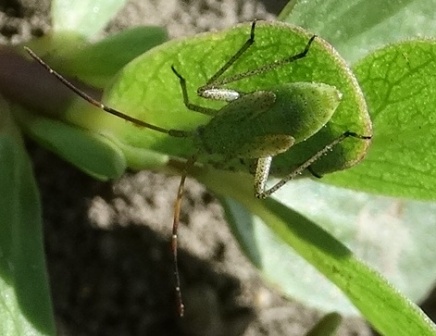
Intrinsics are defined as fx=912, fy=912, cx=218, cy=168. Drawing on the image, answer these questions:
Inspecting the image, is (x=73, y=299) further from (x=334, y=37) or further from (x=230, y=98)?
(x=334, y=37)

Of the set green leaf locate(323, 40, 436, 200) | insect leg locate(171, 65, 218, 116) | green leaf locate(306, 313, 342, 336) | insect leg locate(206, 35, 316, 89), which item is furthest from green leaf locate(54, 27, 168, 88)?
green leaf locate(306, 313, 342, 336)

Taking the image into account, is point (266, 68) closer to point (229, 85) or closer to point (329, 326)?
point (229, 85)

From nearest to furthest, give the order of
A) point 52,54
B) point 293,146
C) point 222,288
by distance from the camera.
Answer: point 293,146 < point 52,54 < point 222,288

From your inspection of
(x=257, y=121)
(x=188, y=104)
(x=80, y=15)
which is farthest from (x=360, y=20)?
(x=80, y=15)

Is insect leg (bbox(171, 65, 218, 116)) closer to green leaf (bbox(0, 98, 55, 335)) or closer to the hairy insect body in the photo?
the hairy insect body

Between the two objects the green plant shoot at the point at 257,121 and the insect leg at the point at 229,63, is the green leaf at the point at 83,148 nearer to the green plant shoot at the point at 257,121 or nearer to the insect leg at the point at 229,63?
the green plant shoot at the point at 257,121

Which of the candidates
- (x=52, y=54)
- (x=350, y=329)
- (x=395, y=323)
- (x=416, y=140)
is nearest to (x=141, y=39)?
(x=52, y=54)

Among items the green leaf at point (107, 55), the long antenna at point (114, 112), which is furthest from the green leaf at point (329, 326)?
the green leaf at point (107, 55)
